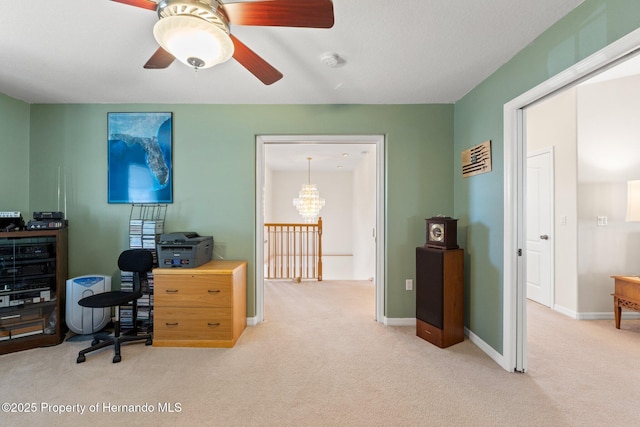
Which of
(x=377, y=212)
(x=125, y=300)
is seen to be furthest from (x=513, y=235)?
(x=125, y=300)

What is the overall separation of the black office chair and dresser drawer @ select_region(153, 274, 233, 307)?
24cm

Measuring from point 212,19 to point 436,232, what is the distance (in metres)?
2.50

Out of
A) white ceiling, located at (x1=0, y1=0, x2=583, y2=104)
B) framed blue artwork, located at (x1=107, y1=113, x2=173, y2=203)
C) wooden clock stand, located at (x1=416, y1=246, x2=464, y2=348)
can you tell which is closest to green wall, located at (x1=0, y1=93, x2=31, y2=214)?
white ceiling, located at (x1=0, y1=0, x2=583, y2=104)

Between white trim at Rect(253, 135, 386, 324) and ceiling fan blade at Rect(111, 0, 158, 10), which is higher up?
ceiling fan blade at Rect(111, 0, 158, 10)

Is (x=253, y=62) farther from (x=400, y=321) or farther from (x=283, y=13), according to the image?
(x=400, y=321)

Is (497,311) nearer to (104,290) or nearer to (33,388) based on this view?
(33,388)

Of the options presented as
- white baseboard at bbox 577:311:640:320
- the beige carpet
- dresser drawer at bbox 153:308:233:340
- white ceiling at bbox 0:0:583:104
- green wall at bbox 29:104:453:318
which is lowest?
the beige carpet

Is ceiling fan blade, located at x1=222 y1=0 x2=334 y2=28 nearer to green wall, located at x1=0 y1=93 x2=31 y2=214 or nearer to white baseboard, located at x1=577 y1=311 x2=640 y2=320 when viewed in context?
green wall, located at x1=0 y1=93 x2=31 y2=214

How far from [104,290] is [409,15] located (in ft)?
12.3

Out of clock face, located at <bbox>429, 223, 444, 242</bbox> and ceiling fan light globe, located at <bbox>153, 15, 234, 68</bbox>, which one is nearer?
ceiling fan light globe, located at <bbox>153, 15, 234, 68</bbox>

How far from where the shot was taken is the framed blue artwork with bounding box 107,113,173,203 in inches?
127

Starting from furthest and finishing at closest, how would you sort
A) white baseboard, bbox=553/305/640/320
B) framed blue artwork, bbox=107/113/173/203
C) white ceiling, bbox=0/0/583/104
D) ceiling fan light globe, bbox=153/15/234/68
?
white baseboard, bbox=553/305/640/320
framed blue artwork, bbox=107/113/173/203
white ceiling, bbox=0/0/583/104
ceiling fan light globe, bbox=153/15/234/68

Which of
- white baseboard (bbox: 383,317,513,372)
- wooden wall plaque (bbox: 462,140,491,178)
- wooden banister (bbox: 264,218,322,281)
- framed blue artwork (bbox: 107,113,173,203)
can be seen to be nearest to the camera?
white baseboard (bbox: 383,317,513,372)

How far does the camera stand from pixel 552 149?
12.8 ft
